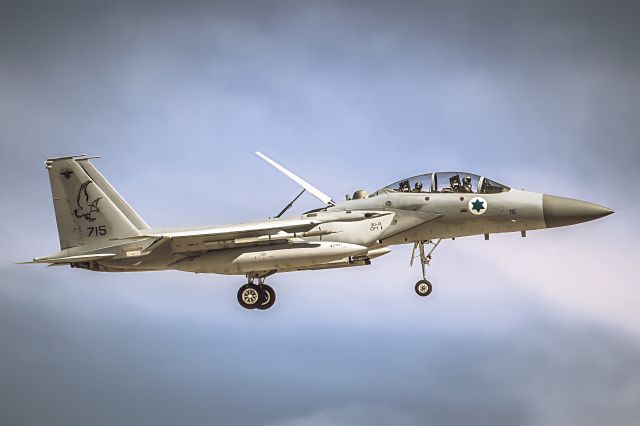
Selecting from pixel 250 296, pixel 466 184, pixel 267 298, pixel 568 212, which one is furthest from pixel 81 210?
pixel 568 212

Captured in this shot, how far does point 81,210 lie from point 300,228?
661 cm

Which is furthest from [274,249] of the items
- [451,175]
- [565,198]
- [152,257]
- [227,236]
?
[565,198]

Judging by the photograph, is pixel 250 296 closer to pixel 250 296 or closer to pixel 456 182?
pixel 250 296

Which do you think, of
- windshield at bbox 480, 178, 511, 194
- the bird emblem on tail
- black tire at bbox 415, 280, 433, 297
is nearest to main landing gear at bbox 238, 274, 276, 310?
black tire at bbox 415, 280, 433, 297

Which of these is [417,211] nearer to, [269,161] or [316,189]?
[316,189]

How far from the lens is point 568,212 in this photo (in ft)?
95.7

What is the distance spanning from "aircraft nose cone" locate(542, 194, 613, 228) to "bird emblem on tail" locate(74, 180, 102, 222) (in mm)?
12989

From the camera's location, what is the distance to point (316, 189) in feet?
110

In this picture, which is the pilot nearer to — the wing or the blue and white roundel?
the blue and white roundel

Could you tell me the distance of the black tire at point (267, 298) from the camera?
29625 millimetres

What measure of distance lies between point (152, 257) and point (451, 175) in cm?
894

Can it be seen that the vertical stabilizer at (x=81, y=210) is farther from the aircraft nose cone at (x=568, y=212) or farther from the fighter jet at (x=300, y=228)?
the aircraft nose cone at (x=568, y=212)

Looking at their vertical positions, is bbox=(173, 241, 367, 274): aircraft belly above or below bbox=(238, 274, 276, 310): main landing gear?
above

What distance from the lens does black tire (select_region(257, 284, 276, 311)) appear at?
97.2 feet
